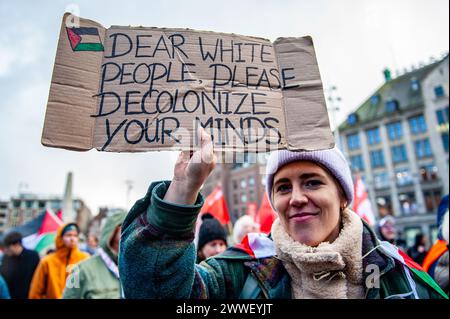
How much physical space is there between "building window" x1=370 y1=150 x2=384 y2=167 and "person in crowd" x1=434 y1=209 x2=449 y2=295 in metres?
36.2

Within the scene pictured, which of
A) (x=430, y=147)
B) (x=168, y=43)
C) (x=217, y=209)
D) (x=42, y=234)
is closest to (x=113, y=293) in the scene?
(x=168, y=43)

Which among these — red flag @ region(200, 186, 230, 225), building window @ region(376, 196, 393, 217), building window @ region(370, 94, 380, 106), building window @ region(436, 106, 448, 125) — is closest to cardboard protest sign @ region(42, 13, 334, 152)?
red flag @ region(200, 186, 230, 225)

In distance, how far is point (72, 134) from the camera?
60.0 inches

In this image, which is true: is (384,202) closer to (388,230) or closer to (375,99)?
(375,99)

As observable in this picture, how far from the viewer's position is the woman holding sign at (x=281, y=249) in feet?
4.52

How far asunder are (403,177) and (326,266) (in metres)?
38.0

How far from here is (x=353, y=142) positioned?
3959 centimetres

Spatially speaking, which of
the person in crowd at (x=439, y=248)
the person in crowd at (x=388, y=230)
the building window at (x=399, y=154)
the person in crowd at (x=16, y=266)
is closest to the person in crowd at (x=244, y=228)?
the person in crowd at (x=388, y=230)

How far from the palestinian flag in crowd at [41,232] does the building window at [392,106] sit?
37.4 meters

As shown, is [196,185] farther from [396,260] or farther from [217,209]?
[217,209]

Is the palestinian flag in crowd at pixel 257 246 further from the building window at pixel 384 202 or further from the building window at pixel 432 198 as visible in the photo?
the building window at pixel 384 202

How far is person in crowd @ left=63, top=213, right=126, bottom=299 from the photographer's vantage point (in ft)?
11.4

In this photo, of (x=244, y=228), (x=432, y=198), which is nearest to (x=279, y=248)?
(x=244, y=228)

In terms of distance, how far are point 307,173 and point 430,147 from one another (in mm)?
37990
